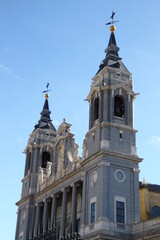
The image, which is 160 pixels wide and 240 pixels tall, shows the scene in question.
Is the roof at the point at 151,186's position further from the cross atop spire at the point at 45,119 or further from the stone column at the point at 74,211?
the cross atop spire at the point at 45,119

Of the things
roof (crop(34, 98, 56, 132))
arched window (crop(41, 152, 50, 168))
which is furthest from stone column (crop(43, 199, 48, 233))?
roof (crop(34, 98, 56, 132))

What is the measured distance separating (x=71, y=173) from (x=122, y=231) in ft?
39.2

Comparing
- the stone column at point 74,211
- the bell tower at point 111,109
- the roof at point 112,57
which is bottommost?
the stone column at point 74,211

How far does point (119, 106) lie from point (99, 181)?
401 inches

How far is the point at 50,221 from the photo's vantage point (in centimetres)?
5941

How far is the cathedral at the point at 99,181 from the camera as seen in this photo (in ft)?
147

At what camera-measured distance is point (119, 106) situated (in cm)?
5197

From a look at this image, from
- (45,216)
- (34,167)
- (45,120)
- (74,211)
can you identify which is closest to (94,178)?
(74,211)

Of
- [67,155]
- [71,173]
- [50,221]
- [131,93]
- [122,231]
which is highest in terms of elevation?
[131,93]

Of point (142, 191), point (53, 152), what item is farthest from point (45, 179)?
point (142, 191)

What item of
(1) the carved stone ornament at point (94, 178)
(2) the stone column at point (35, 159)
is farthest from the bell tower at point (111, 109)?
(2) the stone column at point (35, 159)

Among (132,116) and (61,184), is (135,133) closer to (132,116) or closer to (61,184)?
(132,116)

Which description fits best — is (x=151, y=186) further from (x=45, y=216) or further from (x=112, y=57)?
(x=112, y=57)

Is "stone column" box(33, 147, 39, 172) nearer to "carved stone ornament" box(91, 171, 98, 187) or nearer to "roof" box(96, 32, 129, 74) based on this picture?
"roof" box(96, 32, 129, 74)
